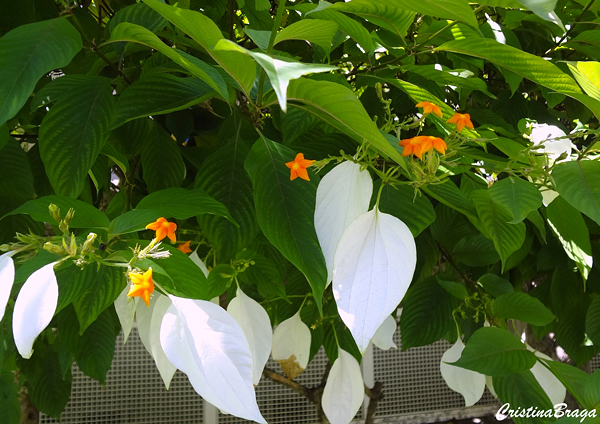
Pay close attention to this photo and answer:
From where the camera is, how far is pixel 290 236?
0.35 metres

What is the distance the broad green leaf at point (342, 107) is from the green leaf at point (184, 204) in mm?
95

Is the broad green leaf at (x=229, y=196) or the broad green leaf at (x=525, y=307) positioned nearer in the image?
the broad green leaf at (x=229, y=196)

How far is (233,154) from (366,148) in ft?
0.45

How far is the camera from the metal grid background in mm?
1642

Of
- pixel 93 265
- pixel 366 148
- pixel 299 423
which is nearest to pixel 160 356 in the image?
pixel 93 265

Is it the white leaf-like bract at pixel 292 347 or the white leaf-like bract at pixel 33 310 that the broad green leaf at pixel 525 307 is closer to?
the white leaf-like bract at pixel 292 347

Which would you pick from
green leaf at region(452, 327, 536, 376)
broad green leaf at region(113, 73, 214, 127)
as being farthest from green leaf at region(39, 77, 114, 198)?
green leaf at region(452, 327, 536, 376)

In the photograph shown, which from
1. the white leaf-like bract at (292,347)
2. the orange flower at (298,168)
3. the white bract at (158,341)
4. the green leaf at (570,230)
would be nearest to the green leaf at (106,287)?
the white bract at (158,341)

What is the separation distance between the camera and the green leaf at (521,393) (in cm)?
58

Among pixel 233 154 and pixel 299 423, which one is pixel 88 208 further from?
pixel 299 423

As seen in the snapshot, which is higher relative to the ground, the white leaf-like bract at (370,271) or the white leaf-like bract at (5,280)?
the white leaf-like bract at (5,280)

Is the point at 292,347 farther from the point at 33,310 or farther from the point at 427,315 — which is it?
the point at 33,310

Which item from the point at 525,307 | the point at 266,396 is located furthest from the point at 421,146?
the point at 266,396

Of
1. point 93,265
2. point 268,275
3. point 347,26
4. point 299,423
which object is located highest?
point 347,26
